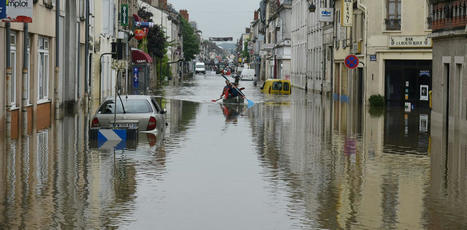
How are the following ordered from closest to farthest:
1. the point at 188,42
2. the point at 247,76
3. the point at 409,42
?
the point at 409,42, the point at 247,76, the point at 188,42

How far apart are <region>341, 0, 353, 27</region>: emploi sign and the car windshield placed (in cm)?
3062

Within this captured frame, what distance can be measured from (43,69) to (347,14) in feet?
79.2

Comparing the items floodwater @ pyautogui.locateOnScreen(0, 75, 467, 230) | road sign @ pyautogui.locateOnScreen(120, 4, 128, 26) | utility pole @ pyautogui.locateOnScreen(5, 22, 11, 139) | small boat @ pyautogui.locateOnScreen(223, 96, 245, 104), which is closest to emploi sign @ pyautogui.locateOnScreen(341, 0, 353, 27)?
small boat @ pyautogui.locateOnScreen(223, 96, 245, 104)

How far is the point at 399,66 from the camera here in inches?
1880

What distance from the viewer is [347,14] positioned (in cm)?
5184

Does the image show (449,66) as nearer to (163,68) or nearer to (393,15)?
(393,15)

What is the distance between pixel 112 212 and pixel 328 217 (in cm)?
249

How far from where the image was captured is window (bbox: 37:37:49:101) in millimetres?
30859

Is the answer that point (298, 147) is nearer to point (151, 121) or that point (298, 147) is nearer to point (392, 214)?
point (151, 121)

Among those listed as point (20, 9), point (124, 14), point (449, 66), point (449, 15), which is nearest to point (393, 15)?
point (449, 66)

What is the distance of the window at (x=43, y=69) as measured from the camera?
30859 millimetres

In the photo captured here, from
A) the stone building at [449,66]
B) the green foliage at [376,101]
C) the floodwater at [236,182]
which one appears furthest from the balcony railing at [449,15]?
the green foliage at [376,101]

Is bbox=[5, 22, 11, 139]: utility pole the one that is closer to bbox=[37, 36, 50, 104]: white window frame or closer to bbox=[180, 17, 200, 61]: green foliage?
bbox=[37, 36, 50, 104]: white window frame

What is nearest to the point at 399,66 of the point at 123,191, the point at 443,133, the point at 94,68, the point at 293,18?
the point at 94,68
